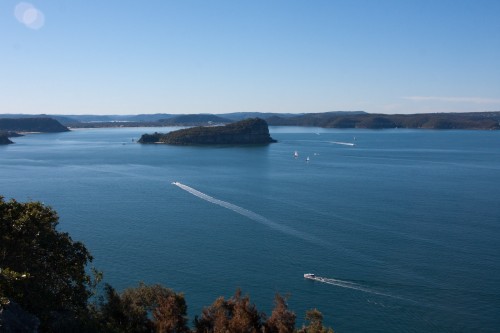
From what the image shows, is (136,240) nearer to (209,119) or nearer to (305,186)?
(305,186)

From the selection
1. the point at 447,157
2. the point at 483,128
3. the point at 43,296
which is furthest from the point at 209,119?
the point at 43,296

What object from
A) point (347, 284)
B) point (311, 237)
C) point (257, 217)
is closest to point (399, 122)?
point (257, 217)

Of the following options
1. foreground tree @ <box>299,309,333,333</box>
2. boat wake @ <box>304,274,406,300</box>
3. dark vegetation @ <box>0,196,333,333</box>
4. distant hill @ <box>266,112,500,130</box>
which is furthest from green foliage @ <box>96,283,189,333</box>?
distant hill @ <box>266,112,500,130</box>

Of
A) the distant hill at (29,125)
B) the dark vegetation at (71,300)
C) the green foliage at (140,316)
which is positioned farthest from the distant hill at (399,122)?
the green foliage at (140,316)

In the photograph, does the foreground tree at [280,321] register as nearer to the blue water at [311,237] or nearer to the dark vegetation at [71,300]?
the dark vegetation at [71,300]

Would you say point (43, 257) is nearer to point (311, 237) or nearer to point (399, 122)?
point (311, 237)

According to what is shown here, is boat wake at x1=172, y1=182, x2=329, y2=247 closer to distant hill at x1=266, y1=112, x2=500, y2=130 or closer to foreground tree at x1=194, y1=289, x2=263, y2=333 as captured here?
foreground tree at x1=194, y1=289, x2=263, y2=333

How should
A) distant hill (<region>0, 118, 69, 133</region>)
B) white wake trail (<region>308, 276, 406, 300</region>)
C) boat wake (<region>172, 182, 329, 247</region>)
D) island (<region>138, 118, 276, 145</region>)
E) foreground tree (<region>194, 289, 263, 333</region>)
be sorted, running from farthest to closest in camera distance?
distant hill (<region>0, 118, 69, 133</region>) < island (<region>138, 118, 276, 145</region>) < boat wake (<region>172, 182, 329, 247</region>) < white wake trail (<region>308, 276, 406, 300</region>) < foreground tree (<region>194, 289, 263, 333</region>)
